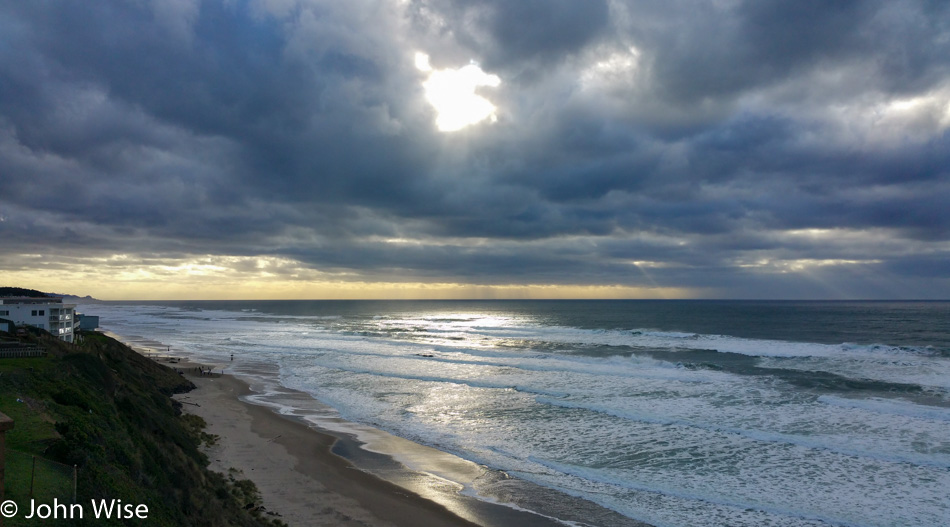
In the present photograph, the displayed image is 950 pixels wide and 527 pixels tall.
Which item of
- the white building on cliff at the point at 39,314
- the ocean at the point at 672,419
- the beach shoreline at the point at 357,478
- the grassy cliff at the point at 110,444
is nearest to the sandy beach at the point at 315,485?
the beach shoreline at the point at 357,478

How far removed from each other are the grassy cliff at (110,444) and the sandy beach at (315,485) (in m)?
1.21

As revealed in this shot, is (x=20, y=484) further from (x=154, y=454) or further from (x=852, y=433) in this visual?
(x=852, y=433)

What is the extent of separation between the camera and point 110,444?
1221 centimetres

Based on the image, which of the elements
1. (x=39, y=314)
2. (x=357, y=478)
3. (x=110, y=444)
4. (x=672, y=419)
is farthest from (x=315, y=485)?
(x=39, y=314)

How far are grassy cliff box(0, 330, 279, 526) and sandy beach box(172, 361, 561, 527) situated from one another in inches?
47.6

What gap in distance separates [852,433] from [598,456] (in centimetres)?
1243

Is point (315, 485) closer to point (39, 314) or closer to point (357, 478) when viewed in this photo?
point (357, 478)

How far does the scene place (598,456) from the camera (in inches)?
818

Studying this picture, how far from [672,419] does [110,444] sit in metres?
23.9

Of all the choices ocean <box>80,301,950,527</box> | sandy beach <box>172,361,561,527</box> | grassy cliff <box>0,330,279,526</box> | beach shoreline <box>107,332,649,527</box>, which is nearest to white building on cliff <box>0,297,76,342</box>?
ocean <box>80,301,950,527</box>

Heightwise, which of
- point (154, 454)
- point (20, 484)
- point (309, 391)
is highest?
point (20, 484)

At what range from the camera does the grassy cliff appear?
10391mm

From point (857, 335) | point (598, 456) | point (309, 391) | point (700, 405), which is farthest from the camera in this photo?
point (857, 335)

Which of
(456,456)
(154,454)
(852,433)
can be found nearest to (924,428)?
(852,433)
